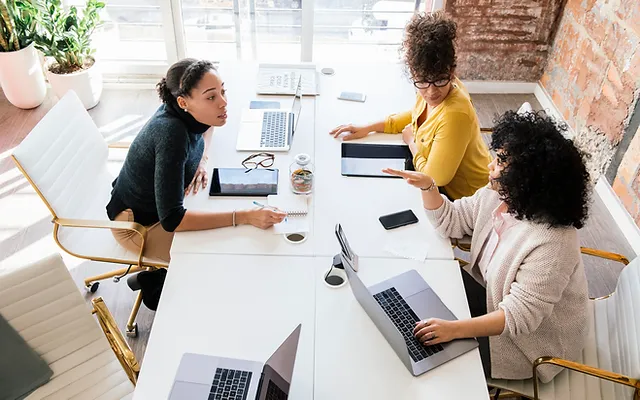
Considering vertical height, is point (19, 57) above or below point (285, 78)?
below

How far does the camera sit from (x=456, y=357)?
70.3 inches

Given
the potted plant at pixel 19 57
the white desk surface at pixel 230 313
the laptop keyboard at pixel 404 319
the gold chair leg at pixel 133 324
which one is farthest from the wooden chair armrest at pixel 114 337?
the potted plant at pixel 19 57

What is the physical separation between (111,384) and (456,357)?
1.19 meters

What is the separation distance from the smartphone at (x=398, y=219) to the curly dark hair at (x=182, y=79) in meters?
0.95

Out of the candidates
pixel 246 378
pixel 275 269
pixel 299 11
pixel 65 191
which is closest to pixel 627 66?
pixel 299 11

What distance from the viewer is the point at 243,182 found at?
2455 mm

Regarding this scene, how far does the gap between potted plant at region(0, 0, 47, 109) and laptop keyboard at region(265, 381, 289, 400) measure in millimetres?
3282

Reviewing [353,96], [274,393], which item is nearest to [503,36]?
[353,96]

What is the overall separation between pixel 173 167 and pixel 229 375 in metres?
0.88

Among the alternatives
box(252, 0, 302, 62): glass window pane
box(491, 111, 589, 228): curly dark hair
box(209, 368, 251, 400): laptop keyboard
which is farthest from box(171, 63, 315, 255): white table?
box(252, 0, 302, 62): glass window pane

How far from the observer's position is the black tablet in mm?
2406

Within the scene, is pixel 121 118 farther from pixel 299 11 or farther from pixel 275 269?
pixel 275 269

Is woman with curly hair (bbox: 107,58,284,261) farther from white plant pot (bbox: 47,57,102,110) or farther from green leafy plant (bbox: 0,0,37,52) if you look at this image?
green leafy plant (bbox: 0,0,37,52)

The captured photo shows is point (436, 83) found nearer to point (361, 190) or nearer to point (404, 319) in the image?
point (361, 190)
